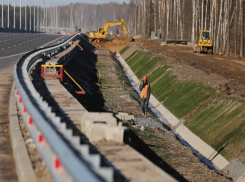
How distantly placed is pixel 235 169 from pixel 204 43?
4038cm

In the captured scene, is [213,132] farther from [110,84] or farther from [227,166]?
[110,84]

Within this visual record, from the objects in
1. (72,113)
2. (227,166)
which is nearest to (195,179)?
(227,166)

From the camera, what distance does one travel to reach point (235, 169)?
667 inches

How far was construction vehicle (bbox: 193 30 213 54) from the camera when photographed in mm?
55500

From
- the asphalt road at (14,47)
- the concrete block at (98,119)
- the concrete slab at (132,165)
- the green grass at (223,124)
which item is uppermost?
the asphalt road at (14,47)

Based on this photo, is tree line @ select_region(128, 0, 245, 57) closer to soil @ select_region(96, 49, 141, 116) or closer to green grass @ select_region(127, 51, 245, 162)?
soil @ select_region(96, 49, 141, 116)

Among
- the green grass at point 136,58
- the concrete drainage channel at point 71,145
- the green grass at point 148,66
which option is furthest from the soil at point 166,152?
the green grass at point 136,58

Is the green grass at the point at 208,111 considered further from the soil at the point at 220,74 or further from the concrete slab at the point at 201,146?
the soil at the point at 220,74

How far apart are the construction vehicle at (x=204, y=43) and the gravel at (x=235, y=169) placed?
38.7m

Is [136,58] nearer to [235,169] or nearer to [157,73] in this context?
[157,73]

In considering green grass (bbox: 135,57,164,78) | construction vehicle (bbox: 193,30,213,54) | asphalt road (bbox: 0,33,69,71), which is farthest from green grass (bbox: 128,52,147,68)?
asphalt road (bbox: 0,33,69,71)

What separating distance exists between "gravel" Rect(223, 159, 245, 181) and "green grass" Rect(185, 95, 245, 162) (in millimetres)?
252

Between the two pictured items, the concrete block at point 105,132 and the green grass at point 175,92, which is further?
the green grass at point 175,92

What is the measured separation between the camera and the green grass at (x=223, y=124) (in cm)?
1864
